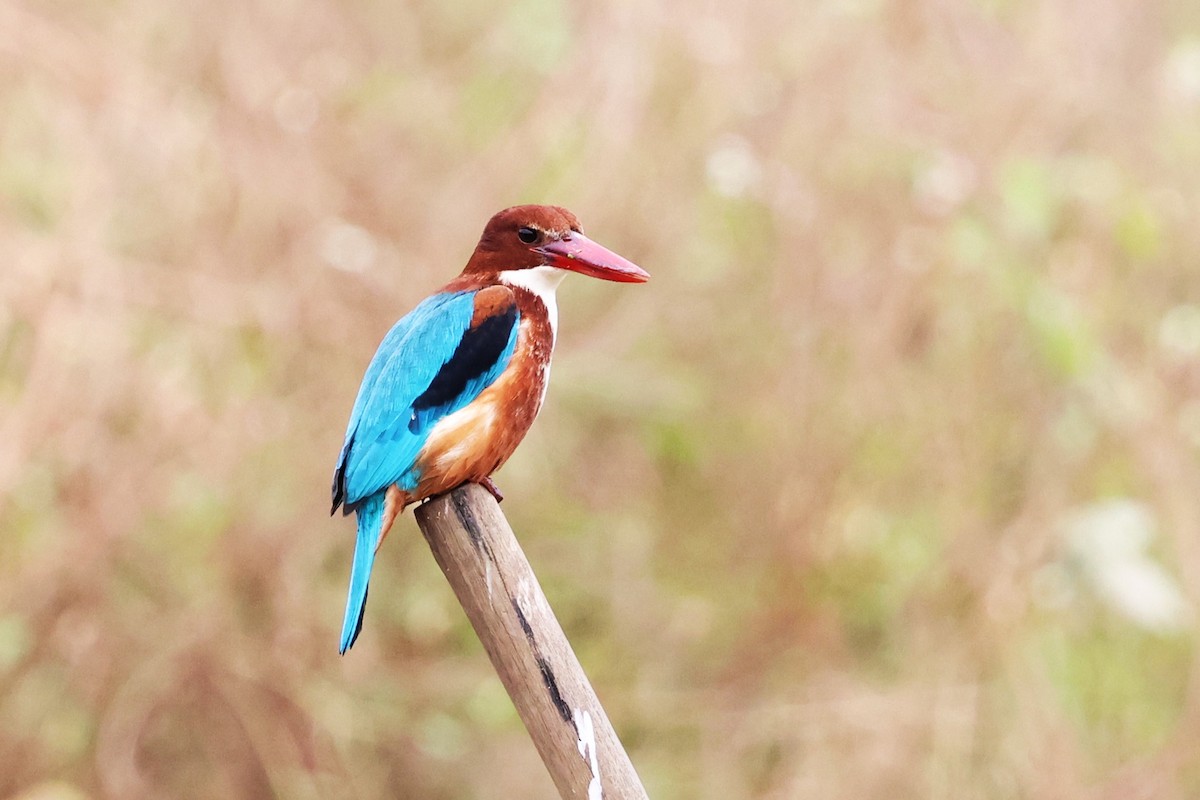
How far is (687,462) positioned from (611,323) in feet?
1.56

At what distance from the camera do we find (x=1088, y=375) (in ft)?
11.9

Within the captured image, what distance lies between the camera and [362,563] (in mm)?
1891

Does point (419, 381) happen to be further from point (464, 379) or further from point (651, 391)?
point (651, 391)

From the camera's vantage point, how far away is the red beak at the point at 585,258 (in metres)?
1.98

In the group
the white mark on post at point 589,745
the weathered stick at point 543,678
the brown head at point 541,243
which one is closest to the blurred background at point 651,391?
the brown head at point 541,243

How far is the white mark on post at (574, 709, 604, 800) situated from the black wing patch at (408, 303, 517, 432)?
0.63 m

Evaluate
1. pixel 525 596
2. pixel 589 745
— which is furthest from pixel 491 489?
pixel 589 745

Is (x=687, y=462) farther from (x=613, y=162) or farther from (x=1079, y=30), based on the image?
(x=1079, y=30)

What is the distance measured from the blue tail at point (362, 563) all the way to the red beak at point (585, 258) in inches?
17.4

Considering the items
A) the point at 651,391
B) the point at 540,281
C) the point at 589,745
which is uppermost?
the point at 540,281

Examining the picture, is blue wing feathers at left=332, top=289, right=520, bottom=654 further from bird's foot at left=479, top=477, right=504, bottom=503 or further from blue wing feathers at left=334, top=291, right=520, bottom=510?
bird's foot at left=479, top=477, right=504, bottom=503

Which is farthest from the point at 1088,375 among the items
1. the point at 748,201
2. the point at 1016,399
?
the point at 748,201

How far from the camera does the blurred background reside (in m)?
3.34

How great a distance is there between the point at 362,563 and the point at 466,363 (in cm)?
33
